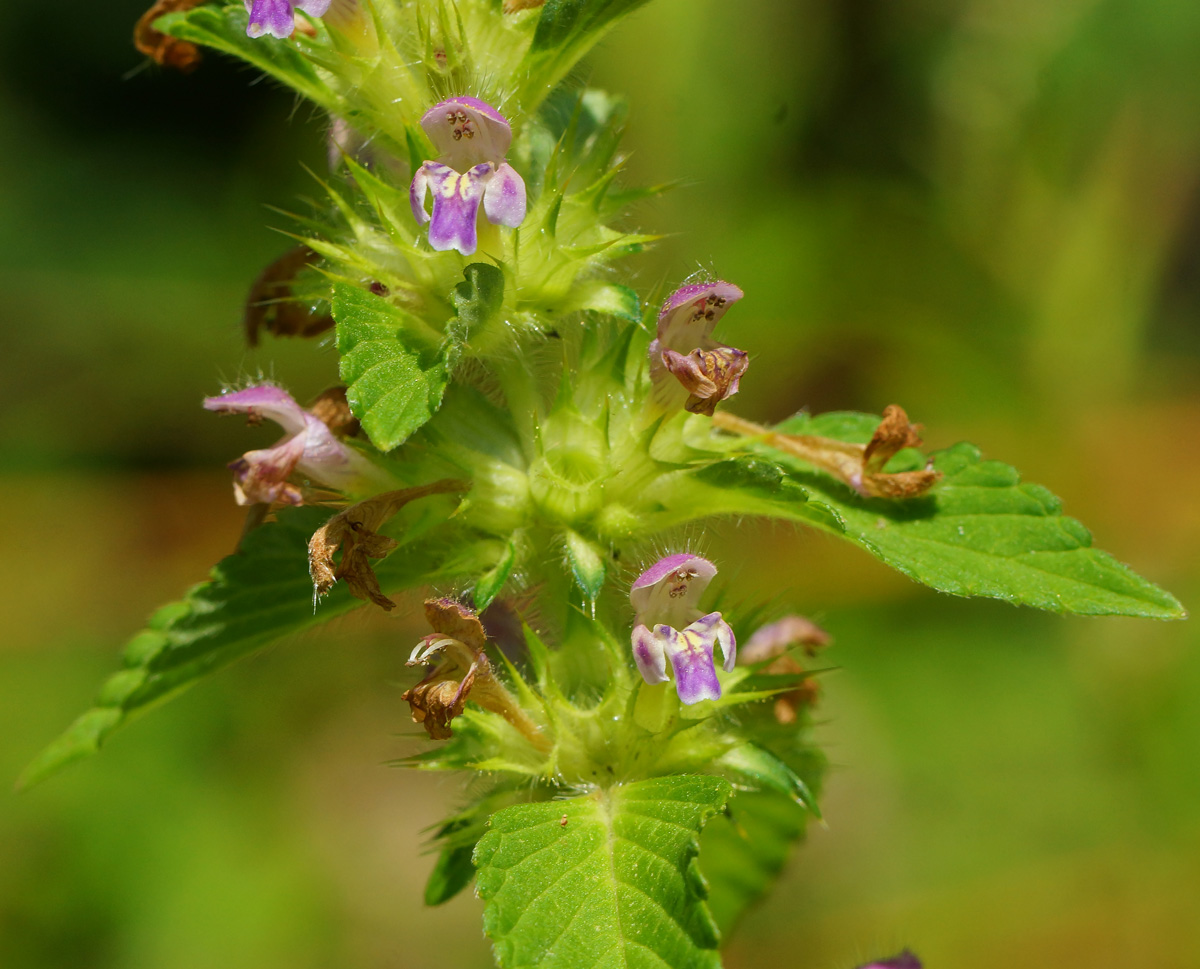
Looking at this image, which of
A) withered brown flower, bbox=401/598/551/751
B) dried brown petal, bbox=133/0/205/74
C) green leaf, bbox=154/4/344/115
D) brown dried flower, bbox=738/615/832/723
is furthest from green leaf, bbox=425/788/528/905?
dried brown petal, bbox=133/0/205/74

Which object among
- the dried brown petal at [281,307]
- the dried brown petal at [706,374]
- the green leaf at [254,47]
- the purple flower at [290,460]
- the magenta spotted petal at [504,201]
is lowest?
the dried brown petal at [706,374]

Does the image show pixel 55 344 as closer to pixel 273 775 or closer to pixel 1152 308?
pixel 273 775

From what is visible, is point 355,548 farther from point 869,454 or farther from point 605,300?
point 869,454

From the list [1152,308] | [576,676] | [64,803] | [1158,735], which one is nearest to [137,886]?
[64,803]

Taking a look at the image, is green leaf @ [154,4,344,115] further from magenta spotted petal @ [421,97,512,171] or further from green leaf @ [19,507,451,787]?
green leaf @ [19,507,451,787]

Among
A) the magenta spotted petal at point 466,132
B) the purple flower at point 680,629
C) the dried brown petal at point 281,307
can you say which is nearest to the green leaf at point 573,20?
the magenta spotted petal at point 466,132

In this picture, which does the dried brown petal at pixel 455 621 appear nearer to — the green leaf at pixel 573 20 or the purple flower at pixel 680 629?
the purple flower at pixel 680 629

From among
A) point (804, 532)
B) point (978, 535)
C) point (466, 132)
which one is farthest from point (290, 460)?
point (804, 532)
